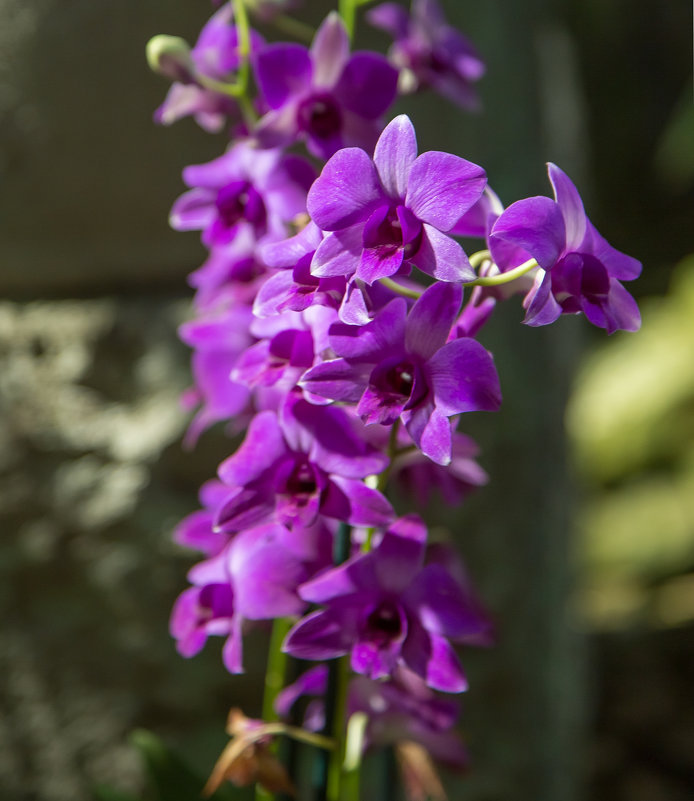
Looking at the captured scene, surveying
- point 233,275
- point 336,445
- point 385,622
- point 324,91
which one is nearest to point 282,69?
point 324,91

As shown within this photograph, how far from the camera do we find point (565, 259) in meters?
0.38

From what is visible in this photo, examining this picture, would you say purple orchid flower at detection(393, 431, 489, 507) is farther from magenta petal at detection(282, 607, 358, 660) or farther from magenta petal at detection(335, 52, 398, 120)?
magenta petal at detection(335, 52, 398, 120)

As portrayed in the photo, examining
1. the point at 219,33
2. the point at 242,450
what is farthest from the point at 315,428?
the point at 219,33

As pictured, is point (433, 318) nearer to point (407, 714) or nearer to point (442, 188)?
point (442, 188)

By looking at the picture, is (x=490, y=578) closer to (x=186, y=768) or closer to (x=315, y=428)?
(x=186, y=768)

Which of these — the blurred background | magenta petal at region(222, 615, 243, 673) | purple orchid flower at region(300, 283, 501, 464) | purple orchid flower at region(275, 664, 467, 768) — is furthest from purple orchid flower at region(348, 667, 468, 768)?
the blurred background

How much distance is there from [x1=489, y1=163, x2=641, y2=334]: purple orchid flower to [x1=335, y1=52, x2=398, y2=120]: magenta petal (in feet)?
0.52

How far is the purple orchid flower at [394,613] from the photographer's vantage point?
17.4 inches

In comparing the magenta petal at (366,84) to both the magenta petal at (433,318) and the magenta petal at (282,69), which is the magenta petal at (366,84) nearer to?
the magenta petal at (282,69)

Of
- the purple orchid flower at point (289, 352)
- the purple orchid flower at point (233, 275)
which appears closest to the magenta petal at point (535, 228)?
A: the purple orchid flower at point (289, 352)

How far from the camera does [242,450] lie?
0.47m

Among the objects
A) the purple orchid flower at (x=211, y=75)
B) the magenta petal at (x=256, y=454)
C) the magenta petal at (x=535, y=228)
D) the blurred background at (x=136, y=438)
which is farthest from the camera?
the blurred background at (x=136, y=438)

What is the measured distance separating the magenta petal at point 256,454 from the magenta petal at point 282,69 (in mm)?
206

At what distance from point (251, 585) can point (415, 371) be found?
0.18 m
